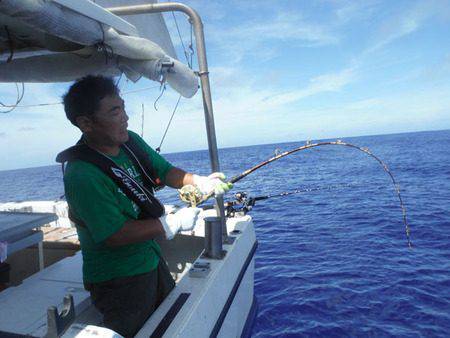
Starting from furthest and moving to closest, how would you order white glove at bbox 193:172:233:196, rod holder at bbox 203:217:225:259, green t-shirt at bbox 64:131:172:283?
rod holder at bbox 203:217:225:259 → white glove at bbox 193:172:233:196 → green t-shirt at bbox 64:131:172:283

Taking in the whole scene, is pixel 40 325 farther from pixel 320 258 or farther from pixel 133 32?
pixel 320 258

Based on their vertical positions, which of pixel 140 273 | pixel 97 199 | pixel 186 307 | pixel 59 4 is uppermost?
pixel 59 4

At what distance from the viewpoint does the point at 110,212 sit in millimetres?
1956

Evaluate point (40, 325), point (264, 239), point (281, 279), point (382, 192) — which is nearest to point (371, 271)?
point (281, 279)

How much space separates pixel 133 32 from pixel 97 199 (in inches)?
62.3

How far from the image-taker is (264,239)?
10266 mm

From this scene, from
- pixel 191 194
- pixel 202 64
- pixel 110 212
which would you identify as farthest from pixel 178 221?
pixel 202 64

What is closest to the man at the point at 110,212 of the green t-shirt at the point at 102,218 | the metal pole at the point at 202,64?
the green t-shirt at the point at 102,218

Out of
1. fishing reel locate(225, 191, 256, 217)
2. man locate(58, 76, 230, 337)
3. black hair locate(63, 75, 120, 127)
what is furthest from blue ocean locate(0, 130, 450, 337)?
black hair locate(63, 75, 120, 127)

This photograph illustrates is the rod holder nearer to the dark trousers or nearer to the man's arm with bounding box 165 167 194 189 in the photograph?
the man's arm with bounding box 165 167 194 189

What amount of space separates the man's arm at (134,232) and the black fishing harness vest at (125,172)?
19 centimetres

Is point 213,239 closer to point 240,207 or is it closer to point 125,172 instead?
point 125,172

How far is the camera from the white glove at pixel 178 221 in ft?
8.08

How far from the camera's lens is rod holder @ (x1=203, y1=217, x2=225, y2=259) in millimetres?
3336
